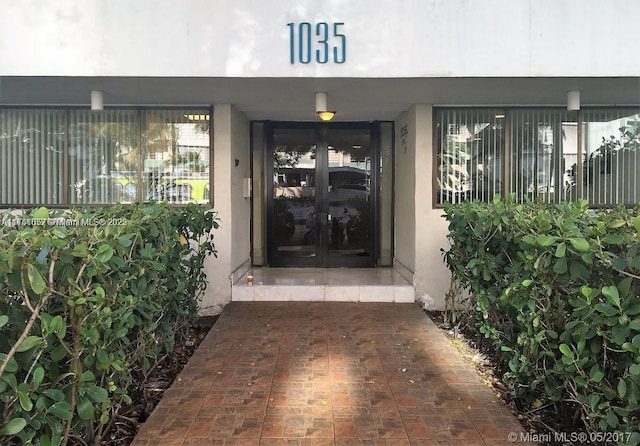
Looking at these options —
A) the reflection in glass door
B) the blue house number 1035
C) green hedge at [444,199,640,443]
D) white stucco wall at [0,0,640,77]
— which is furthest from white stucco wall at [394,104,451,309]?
green hedge at [444,199,640,443]

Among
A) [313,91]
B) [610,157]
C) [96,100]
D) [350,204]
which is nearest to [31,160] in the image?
[96,100]

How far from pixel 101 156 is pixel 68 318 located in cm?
492

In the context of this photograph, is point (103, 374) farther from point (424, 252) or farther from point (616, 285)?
point (424, 252)

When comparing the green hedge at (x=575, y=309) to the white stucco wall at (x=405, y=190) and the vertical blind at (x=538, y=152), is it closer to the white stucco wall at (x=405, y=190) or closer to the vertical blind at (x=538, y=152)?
Result: the white stucco wall at (x=405, y=190)

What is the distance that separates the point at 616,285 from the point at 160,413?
3129 mm

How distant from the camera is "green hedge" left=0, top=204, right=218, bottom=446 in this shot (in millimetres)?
2004

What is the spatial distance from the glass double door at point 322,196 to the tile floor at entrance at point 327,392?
2.94m

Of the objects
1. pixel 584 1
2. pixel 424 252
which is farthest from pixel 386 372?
pixel 584 1

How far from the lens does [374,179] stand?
841cm

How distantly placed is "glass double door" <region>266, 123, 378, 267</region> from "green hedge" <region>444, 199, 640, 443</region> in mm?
4616

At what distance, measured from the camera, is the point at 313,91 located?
5.60m

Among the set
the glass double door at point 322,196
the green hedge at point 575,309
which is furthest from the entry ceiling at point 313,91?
the green hedge at point 575,309

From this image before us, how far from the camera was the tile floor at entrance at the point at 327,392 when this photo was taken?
3.05 m

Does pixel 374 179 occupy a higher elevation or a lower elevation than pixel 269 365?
higher
